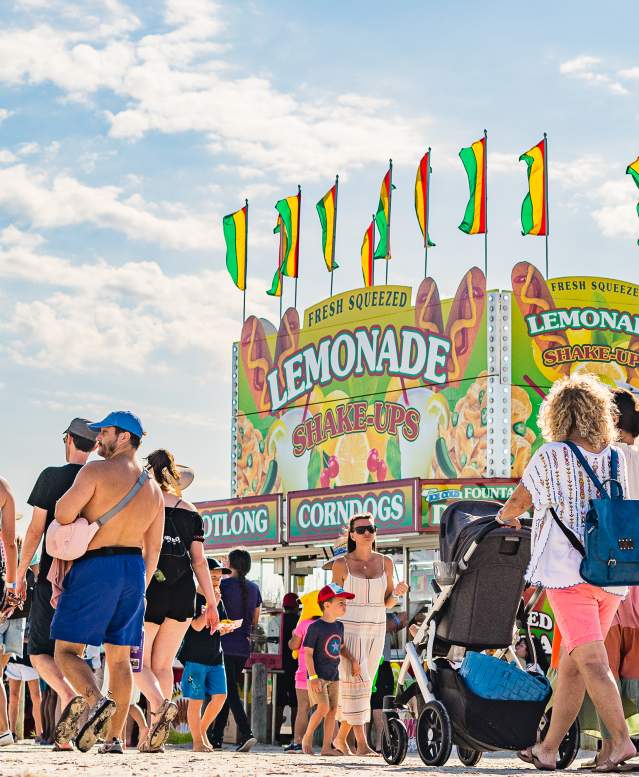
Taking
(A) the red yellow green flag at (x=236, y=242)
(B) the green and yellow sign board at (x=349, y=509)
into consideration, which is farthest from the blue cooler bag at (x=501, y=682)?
(A) the red yellow green flag at (x=236, y=242)

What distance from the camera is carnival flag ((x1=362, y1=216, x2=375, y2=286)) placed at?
1078 inches

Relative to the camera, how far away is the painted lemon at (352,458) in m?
23.1

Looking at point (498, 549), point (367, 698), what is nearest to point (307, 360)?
point (367, 698)

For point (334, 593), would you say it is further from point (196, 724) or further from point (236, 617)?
point (236, 617)

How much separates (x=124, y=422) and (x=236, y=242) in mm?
22547

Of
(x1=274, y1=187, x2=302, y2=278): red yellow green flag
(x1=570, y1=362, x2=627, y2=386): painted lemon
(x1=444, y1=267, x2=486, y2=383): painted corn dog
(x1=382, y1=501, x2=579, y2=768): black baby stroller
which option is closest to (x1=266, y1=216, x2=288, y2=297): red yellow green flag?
(x1=274, y1=187, x2=302, y2=278): red yellow green flag

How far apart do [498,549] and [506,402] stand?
13988 mm

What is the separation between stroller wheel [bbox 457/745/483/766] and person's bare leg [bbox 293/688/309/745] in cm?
389

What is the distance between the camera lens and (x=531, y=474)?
6145mm

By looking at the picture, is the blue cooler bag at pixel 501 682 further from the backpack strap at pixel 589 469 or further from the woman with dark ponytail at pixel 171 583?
the woman with dark ponytail at pixel 171 583

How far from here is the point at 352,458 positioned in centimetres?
2327

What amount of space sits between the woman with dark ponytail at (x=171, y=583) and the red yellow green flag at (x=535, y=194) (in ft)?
56.4

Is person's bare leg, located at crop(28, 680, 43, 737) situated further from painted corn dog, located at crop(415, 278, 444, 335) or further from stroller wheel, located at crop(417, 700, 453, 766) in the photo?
painted corn dog, located at crop(415, 278, 444, 335)

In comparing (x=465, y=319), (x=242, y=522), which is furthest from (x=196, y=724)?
(x=465, y=319)
